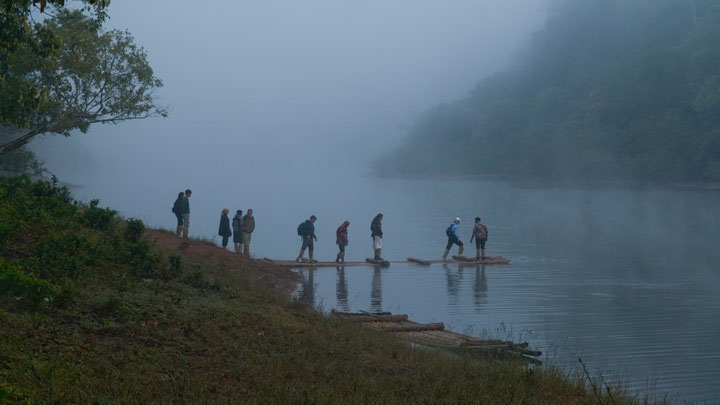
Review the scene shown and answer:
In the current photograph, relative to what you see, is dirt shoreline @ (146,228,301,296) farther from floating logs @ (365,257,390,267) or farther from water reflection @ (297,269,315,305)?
floating logs @ (365,257,390,267)

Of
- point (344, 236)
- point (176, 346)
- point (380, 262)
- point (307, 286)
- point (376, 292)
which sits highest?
point (344, 236)

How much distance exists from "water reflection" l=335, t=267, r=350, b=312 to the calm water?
1.9 inches

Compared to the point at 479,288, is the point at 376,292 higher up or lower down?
lower down

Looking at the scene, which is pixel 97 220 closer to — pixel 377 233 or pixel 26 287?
pixel 26 287

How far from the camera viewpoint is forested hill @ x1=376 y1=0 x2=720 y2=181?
254ft

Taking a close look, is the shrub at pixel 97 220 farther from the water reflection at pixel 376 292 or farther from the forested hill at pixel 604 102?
the forested hill at pixel 604 102

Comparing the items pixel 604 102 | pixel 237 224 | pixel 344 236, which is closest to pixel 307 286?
pixel 237 224

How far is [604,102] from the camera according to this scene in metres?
86.1

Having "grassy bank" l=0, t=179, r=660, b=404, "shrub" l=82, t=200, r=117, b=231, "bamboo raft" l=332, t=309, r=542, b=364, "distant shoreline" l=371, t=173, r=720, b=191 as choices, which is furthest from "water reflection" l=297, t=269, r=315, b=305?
"distant shoreline" l=371, t=173, r=720, b=191

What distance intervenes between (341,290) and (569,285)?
7957 millimetres

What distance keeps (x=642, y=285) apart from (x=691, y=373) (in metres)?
13.1

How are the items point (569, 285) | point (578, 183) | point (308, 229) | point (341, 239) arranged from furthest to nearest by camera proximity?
point (578, 183), point (341, 239), point (308, 229), point (569, 285)

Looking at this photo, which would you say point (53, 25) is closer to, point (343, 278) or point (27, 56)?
point (27, 56)

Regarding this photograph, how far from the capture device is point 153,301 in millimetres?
11430
